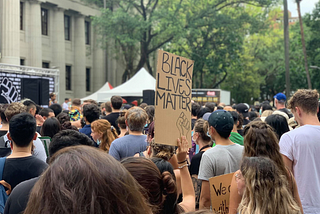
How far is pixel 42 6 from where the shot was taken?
32125 millimetres

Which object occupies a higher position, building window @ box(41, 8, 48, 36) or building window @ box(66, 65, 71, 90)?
building window @ box(41, 8, 48, 36)

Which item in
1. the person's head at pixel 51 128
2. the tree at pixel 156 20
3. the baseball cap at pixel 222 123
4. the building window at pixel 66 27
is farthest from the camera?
the building window at pixel 66 27

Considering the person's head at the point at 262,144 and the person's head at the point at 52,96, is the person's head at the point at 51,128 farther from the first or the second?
the person's head at the point at 52,96

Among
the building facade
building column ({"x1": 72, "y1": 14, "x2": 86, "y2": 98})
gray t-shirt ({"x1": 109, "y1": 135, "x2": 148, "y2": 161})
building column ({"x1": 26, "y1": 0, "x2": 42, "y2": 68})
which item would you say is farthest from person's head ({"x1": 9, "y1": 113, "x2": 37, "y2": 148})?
building column ({"x1": 72, "y1": 14, "x2": 86, "y2": 98})

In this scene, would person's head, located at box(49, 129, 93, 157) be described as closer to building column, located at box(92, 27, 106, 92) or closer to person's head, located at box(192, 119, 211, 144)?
person's head, located at box(192, 119, 211, 144)

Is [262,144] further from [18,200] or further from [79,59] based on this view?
→ [79,59]

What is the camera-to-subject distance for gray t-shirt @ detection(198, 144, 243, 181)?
3.72 metres

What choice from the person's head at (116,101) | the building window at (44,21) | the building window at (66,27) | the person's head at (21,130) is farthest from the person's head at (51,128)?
the building window at (66,27)

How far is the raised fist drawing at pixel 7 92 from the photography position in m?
14.4

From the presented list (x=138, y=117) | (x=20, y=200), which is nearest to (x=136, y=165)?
(x=20, y=200)

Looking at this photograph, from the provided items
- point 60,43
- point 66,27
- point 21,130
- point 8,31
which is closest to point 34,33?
point 60,43

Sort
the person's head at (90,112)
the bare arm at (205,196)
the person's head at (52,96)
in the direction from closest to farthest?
the bare arm at (205,196), the person's head at (90,112), the person's head at (52,96)

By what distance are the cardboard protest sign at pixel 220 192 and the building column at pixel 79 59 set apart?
33363 mm

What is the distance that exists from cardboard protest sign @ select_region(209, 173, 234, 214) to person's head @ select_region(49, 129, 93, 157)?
1218 mm
